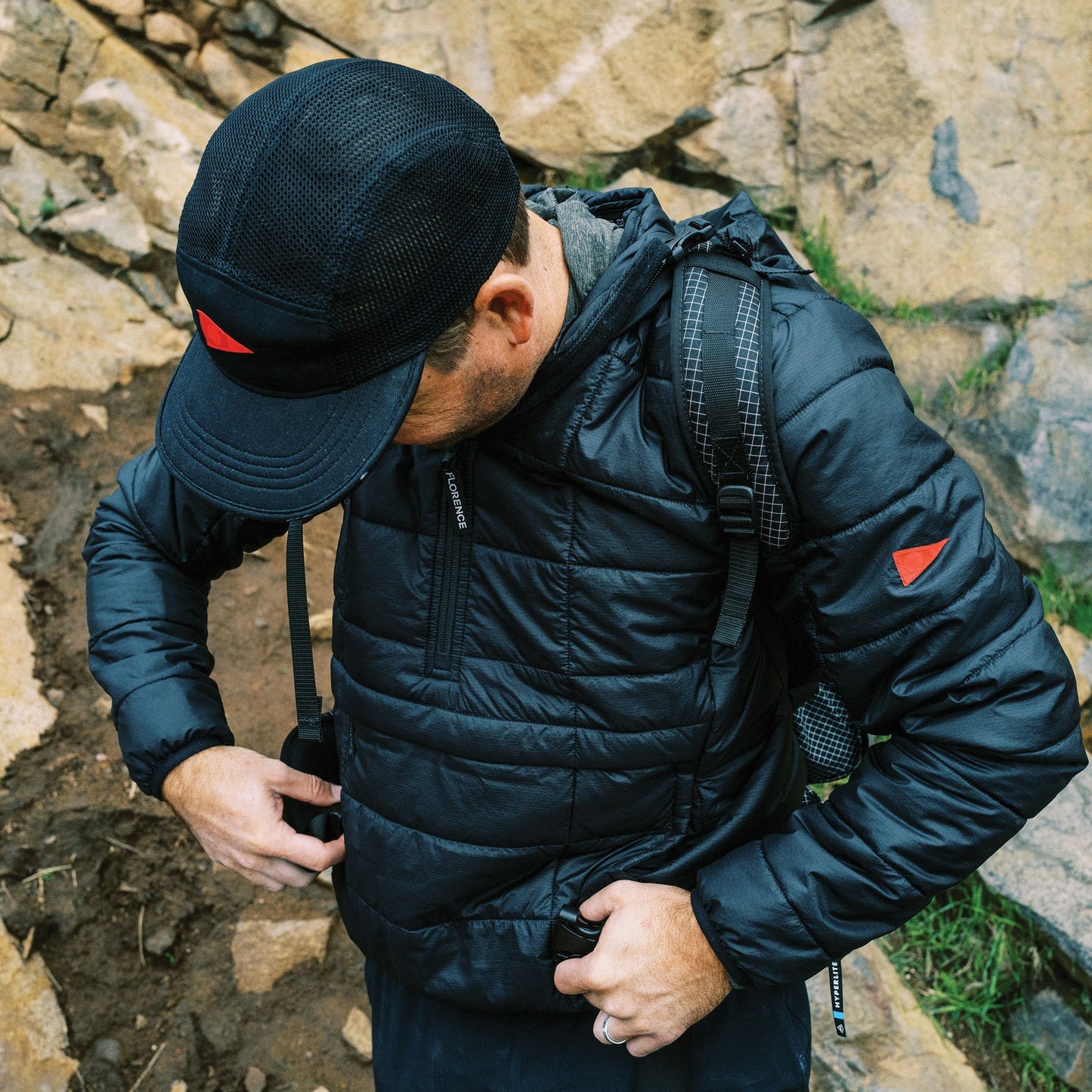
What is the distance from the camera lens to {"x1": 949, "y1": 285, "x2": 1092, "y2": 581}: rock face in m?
3.71

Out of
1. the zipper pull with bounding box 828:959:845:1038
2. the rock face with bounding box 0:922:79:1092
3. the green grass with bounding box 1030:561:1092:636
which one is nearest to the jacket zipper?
the zipper pull with bounding box 828:959:845:1038

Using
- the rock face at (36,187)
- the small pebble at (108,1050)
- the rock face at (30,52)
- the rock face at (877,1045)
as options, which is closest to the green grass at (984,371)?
the rock face at (877,1045)

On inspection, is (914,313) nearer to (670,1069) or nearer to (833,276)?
(833,276)

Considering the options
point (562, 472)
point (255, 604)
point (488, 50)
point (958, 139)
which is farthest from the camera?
point (488, 50)

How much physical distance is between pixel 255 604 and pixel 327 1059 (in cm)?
157

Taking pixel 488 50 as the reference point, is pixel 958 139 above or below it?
above

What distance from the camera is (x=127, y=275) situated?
426cm

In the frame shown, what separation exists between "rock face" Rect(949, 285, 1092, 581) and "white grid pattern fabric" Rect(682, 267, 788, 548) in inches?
115

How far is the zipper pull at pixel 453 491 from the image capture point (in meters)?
1.42

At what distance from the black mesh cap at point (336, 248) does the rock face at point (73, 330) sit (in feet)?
9.80

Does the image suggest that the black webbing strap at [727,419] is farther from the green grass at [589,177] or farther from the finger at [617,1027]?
the green grass at [589,177]

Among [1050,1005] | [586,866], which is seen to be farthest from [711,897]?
[1050,1005]

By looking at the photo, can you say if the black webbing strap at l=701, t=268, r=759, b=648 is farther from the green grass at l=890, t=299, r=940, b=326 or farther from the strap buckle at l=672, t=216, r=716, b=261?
the green grass at l=890, t=299, r=940, b=326

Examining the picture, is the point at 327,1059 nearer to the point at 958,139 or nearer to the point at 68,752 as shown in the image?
the point at 68,752
